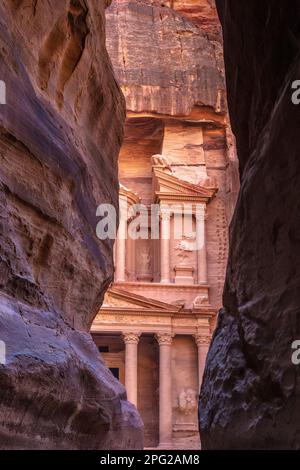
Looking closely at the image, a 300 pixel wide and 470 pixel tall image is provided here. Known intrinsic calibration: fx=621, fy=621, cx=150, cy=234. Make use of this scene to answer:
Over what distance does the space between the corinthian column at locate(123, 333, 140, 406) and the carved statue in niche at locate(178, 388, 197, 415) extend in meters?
2.15

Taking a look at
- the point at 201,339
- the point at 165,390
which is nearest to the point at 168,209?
the point at 201,339

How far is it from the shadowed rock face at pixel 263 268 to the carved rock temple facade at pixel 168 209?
75.9ft

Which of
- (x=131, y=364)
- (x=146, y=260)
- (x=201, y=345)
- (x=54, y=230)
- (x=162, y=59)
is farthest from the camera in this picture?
(x=162, y=59)

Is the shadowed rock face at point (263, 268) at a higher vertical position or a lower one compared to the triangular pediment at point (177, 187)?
lower

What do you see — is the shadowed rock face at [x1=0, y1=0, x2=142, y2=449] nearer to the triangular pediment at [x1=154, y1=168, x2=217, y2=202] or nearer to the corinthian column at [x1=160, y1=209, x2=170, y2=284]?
the corinthian column at [x1=160, y1=209, x2=170, y2=284]

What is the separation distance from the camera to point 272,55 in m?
4.21

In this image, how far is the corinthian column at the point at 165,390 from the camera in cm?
2659

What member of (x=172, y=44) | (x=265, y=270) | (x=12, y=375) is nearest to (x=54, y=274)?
(x=12, y=375)

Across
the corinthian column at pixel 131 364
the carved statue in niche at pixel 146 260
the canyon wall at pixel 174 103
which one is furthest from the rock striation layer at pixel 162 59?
the corinthian column at pixel 131 364

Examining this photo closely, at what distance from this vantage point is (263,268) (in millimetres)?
3969

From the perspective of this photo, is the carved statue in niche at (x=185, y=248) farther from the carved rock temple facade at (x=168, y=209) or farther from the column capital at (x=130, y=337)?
the column capital at (x=130, y=337)

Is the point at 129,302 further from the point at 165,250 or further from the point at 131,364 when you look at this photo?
the point at 165,250

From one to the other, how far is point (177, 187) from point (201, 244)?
132 inches

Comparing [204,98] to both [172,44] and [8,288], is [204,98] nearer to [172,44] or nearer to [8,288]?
[172,44]
